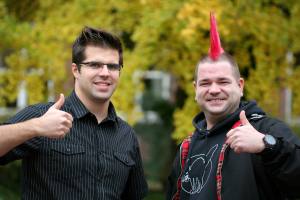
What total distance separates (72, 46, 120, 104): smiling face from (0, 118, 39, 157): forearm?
52 centimetres

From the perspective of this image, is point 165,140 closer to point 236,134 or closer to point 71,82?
point 71,82

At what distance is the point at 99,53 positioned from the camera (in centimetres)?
348

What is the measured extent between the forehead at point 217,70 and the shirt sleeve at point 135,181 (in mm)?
734

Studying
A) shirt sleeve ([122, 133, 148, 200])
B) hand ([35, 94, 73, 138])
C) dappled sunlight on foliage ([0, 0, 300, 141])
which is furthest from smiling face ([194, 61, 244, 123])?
dappled sunlight on foliage ([0, 0, 300, 141])

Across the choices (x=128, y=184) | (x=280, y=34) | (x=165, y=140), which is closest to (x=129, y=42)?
(x=280, y=34)


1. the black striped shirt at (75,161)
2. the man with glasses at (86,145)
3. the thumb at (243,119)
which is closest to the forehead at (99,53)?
Answer: the man with glasses at (86,145)

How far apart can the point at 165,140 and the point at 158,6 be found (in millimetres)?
6639

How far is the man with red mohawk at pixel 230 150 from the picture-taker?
9.36 ft

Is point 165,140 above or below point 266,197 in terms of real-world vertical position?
below

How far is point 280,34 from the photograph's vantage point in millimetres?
6086

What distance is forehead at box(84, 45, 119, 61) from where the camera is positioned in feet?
11.4

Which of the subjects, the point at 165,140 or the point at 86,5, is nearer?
the point at 86,5

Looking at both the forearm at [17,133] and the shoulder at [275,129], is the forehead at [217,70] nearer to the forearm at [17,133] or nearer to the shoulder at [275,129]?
the shoulder at [275,129]

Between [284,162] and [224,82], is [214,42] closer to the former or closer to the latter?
[224,82]
